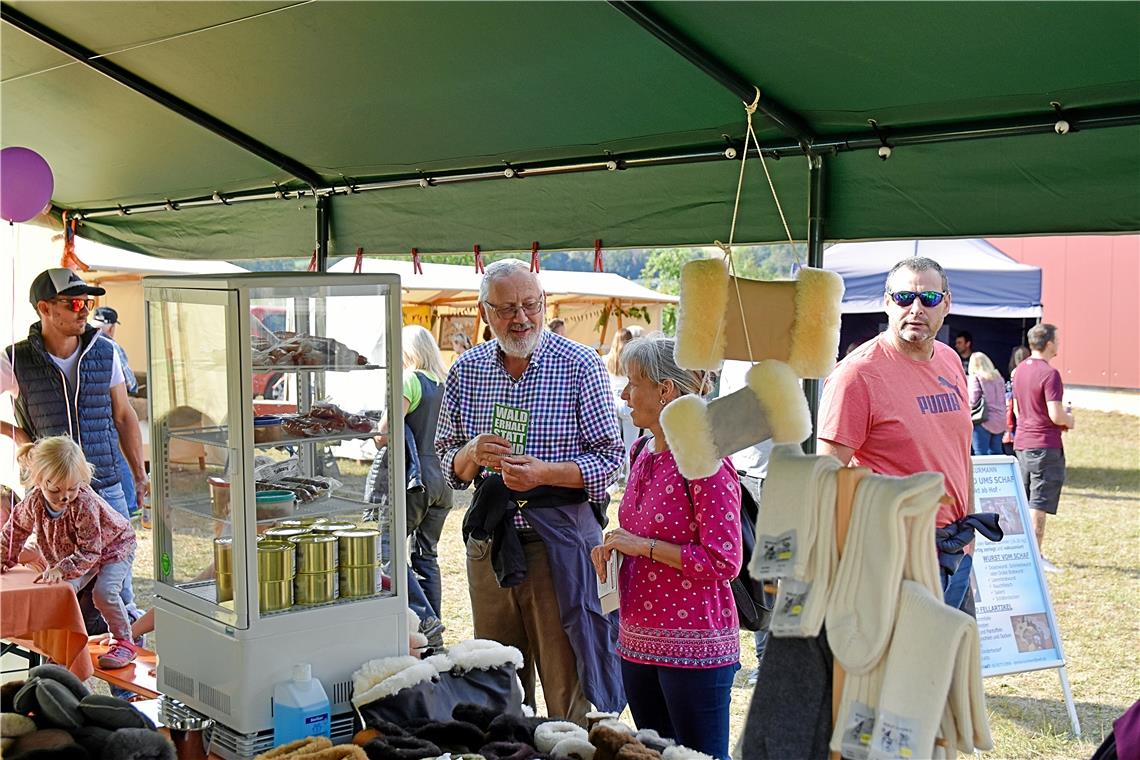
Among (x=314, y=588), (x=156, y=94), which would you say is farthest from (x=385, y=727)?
(x=156, y=94)

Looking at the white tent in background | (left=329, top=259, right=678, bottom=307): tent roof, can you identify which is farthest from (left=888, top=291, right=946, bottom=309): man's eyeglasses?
the white tent in background

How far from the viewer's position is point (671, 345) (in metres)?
2.57

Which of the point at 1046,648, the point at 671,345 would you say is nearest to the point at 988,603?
the point at 1046,648

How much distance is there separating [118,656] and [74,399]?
192 cm

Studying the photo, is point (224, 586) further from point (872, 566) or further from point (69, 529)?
point (69, 529)

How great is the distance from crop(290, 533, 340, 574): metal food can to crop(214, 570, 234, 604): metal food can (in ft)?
0.47

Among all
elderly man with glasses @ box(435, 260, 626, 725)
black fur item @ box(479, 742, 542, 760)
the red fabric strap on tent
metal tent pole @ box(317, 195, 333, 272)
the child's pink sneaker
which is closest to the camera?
black fur item @ box(479, 742, 542, 760)

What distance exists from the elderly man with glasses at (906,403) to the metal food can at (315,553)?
161 centimetres

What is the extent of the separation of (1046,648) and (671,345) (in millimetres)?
2732

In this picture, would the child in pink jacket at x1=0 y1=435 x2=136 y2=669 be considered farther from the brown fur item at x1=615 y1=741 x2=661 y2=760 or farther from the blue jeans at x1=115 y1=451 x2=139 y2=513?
the brown fur item at x1=615 y1=741 x2=661 y2=760

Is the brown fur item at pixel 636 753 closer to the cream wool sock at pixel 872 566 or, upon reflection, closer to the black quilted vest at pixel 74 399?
the cream wool sock at pixel 872 566

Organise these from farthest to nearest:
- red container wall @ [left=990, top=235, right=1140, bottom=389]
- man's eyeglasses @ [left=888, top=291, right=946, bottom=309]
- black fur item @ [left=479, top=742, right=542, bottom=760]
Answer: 1. red container wall @ [left=990, top=235, right=1140, bottom=389]
2. man's eyeglasses @ [left=888, top=291, right=946, bottom=309]
3. black fur item @ [left=479, top=742, right=542, bottom=760]

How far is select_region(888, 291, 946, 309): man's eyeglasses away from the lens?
127 inches

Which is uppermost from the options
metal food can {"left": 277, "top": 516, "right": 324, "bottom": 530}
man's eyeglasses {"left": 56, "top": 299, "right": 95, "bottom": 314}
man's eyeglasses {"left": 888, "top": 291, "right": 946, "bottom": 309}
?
man's eyeglasses {"left": 56, "top": 299, "right": 95, "bottom": 314}
